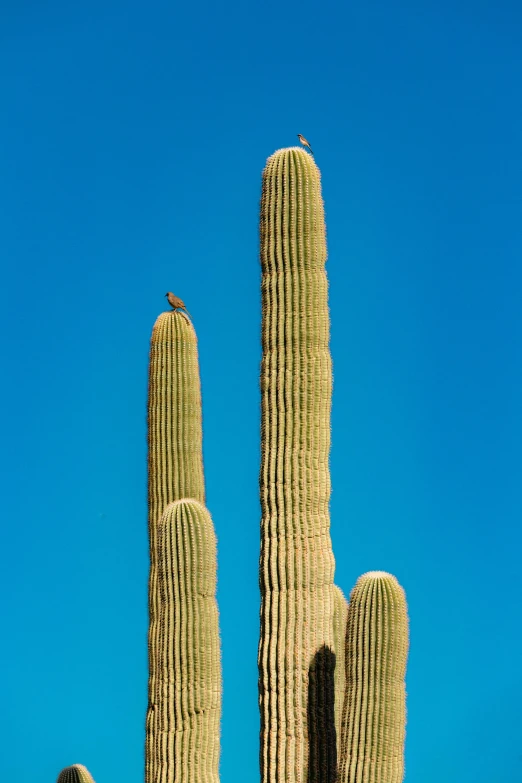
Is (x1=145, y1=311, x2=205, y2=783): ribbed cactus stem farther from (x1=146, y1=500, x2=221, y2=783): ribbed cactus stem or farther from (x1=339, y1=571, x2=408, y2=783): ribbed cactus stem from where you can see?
(x1=339, y1=571, x2=408, y2=783): ribbed cactus stem

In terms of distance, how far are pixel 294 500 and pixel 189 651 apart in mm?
1322

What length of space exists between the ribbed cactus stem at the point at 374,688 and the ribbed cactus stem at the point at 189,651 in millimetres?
980

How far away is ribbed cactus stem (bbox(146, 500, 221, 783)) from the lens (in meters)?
8.20

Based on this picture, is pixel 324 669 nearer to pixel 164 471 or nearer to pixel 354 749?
pixel 354 749

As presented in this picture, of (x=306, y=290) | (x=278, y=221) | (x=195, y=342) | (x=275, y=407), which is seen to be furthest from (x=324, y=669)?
(x=195, y=342)

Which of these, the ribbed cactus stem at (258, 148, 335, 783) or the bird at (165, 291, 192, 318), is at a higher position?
the bird at (165, 291, 192, 318)

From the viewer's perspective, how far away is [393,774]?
782cm
